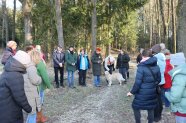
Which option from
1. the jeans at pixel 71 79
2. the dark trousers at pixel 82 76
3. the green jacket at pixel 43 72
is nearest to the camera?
the green jacket at pixel 43 72

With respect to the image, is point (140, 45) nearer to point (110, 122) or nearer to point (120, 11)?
point (120, 11)

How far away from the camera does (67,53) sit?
18.0m

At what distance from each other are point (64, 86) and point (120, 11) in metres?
14.8

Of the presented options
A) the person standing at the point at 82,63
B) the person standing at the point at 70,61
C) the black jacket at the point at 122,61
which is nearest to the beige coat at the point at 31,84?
the person standing at the point at 70,61

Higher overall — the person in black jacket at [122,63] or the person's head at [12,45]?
the person's head at [12,45]

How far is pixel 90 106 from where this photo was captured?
1331 cm

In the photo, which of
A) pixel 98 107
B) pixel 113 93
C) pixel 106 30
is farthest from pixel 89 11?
pixel 98 107

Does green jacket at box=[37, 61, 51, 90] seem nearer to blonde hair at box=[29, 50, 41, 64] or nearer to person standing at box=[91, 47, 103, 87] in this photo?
blonde hair at box=[29, 50, 41, 64]

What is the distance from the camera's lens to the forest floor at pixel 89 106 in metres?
11.1

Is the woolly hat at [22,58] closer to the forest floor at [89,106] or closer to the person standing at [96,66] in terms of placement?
the forest floor at [89,106]

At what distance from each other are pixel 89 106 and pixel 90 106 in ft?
0.12

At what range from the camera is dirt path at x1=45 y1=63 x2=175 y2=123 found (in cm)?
1105

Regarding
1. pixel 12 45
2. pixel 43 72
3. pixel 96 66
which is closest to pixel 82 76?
pixel 96 66

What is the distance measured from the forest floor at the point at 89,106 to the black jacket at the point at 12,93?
4.65 m
